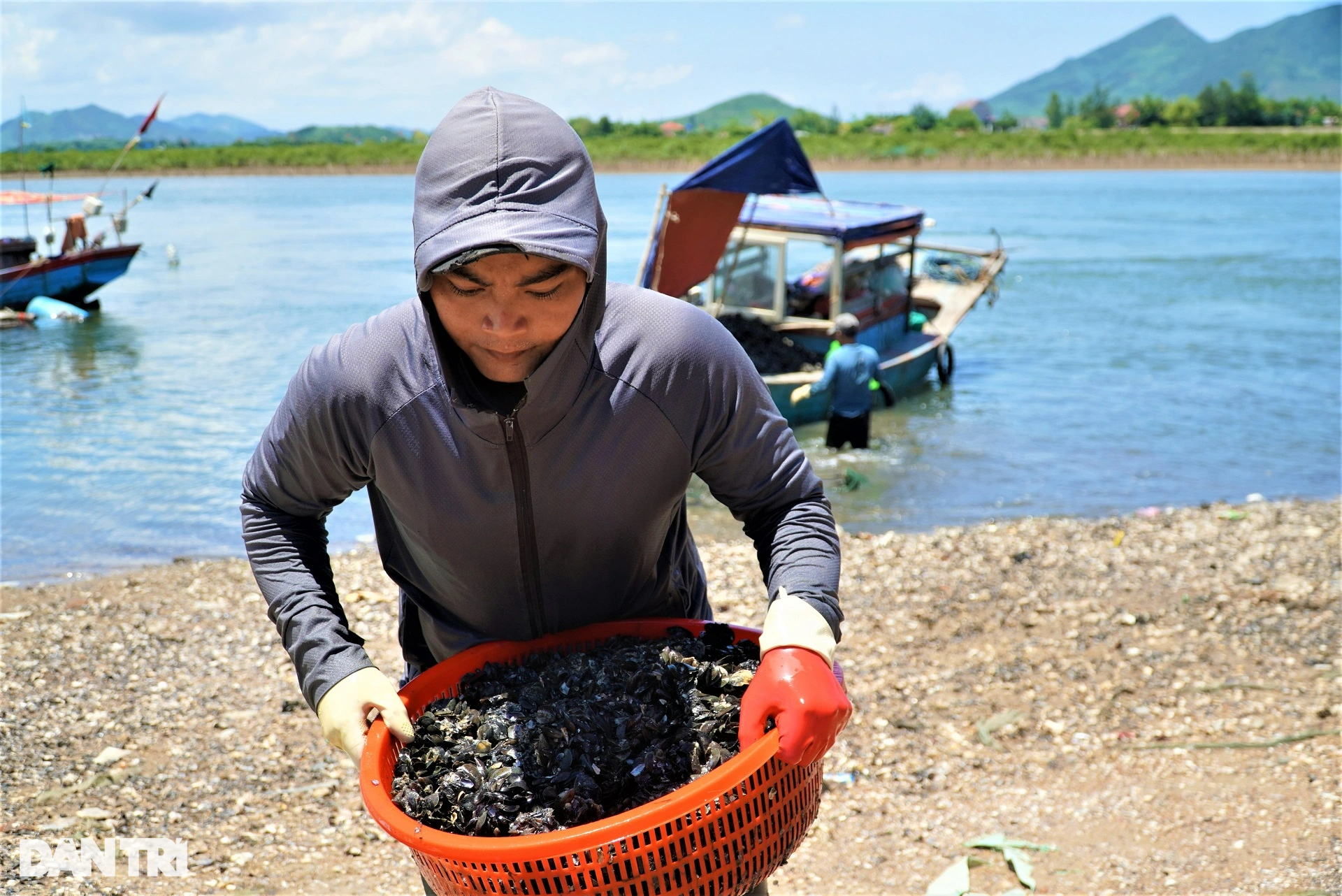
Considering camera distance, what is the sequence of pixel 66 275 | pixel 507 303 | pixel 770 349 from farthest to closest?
pixel 66 275 → pixel 770 349 → pixel 507 303

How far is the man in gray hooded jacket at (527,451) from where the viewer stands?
165cm

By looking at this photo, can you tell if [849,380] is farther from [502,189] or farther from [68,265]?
[68,265]

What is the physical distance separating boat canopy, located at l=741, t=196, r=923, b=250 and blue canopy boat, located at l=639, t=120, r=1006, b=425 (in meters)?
0.02

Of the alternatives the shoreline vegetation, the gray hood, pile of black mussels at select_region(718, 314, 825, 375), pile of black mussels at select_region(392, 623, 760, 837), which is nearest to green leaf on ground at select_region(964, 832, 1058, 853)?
pile of black mussels at select_region(392, 623, 760, 837)

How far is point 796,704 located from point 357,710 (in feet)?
2.44

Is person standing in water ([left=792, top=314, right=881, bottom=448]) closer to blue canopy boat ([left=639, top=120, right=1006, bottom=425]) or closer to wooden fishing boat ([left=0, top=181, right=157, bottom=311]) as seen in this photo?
blue canopy boat ([left=639, top=120, right=1006, bottom=425])

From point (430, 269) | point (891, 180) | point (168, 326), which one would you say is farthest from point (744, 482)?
point (891, 180)

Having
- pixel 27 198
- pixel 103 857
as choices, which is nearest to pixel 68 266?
pixel 27 198

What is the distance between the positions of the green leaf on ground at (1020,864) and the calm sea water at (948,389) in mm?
5292

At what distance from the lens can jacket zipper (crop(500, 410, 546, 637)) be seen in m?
1.83

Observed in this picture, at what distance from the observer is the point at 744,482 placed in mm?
1967

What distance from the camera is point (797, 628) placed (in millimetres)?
1750

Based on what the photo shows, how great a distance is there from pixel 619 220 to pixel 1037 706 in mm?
36207

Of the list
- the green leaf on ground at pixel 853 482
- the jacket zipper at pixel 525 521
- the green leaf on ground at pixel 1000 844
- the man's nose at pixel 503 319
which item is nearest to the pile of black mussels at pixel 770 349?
the green leaf on ground at pixel 853 482
